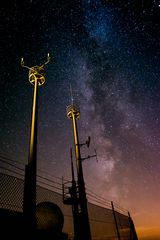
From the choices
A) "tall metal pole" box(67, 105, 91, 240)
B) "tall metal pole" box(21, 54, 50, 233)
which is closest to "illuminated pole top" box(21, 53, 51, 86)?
"tall metal pole" box(21, 54, 50, 233)

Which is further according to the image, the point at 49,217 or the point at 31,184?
the point at 49,217

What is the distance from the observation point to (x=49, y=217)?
10.0 metres

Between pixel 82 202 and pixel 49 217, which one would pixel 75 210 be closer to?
pixel 82 202

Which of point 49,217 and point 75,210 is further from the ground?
point 75,210

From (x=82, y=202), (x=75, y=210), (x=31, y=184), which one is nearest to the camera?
(x=31, y=184)

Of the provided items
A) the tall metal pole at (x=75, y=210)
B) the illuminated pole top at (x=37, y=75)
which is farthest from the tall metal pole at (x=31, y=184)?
the tall metal pole at (x=75, y=210)

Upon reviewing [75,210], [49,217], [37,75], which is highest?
[37,75]

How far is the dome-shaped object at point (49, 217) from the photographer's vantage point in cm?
959

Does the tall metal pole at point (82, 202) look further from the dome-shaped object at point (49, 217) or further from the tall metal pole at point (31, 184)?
the tall metal pole at point (31, 184)

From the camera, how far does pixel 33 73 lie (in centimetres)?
1126

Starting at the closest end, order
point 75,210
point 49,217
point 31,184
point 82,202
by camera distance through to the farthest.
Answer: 1. point 31,184
2. point 49,217
3. point 82,202
4. point 75,210

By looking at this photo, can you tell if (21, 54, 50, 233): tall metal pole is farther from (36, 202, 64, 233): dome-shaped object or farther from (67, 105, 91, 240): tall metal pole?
(67, 105, 91, 240): tall metal pole

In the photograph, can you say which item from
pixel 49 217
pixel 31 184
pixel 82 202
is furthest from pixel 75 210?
pixel 31 184

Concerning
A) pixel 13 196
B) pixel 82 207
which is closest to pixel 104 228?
pixel 82 207
